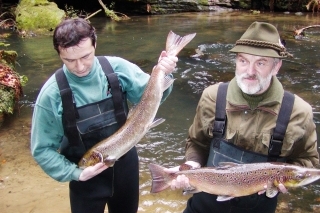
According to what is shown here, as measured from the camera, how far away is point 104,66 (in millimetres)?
2734

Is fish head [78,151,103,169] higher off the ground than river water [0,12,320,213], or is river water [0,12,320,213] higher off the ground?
fish head [78,151,103,169]

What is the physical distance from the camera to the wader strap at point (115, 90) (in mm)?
2676

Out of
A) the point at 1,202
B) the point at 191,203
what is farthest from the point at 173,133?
the point at 191,203

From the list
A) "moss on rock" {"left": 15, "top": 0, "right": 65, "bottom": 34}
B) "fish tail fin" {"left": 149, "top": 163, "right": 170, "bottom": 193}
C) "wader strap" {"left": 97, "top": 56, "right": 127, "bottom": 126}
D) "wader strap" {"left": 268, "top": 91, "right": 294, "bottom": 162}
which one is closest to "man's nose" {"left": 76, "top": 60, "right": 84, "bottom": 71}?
"wader strap" {"left": 97, "top": 56, "right": 127, "bottom": 126}

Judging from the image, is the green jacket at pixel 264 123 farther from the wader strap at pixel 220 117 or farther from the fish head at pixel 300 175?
the fish head at pixel 300 175

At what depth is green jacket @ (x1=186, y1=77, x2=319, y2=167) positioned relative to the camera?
2.36 metres

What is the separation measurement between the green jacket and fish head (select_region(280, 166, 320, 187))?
16 centimetres

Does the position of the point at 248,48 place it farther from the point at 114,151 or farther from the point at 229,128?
the point at 114,151

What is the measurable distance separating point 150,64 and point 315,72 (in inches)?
181

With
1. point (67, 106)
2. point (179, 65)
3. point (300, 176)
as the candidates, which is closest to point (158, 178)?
point (67, 106)

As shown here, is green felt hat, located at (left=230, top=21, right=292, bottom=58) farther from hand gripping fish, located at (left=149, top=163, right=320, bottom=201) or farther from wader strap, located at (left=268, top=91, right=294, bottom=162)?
hand gripping fish, located at (left=149, top=163, right=320, bottom=201)

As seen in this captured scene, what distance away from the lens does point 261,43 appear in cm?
237

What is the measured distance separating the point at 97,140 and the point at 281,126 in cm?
133

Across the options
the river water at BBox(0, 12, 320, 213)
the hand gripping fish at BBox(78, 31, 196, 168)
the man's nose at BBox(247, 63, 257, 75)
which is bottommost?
the river water at BBox(0, 12, 320, 213)
